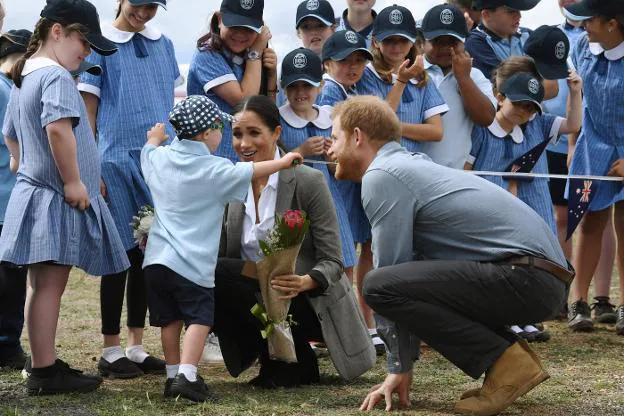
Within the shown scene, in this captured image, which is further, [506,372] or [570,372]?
[570,372]

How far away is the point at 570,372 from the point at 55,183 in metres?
2.69

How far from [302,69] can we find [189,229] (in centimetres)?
160

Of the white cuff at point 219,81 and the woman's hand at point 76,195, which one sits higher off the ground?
the white cuff at point 219,81

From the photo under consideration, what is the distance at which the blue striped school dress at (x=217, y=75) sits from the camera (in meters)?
6.54

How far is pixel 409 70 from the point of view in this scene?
6.73 meters

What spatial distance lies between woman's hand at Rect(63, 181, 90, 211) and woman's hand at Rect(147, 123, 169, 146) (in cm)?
45

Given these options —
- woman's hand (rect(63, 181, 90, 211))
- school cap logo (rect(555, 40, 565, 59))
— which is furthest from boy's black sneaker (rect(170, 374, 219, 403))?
school cap logo (rect(555, 40, 565, 59))

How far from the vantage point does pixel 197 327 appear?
17.1 ft

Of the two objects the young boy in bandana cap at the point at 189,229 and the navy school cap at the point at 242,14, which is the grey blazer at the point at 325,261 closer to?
the young boy in bandana cap at the point at 189,229

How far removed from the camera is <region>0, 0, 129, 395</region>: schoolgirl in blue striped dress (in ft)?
17.4

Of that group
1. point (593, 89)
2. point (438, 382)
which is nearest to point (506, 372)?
point (438, 382)

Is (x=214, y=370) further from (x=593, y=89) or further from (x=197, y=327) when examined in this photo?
(x=593, y=89)

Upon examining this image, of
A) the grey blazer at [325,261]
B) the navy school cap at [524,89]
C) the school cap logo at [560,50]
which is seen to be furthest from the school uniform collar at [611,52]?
the grey blazer at [325,261]

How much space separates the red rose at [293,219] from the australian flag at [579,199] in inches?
111
